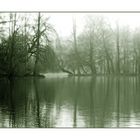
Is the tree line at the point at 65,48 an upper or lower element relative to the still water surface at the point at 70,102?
upper

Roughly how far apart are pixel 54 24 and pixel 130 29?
3.16ft

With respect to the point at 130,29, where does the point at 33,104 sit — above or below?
below

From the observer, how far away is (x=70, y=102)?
9.79 metres

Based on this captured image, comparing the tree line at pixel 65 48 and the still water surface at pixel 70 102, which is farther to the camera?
the tree line at pixel 65 48

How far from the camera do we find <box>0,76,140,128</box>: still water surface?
9680mm

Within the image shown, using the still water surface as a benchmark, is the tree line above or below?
above

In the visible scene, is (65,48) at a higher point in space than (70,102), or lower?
higher

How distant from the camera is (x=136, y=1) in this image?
9656 millimetres

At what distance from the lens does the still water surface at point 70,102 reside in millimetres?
9680

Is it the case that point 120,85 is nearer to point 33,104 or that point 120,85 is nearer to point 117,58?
point 117,58

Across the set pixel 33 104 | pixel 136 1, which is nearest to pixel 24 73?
pixel 33 104

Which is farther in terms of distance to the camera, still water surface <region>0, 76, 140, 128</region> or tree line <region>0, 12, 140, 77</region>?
tree line <region>0, 12, 140, 77</region>
